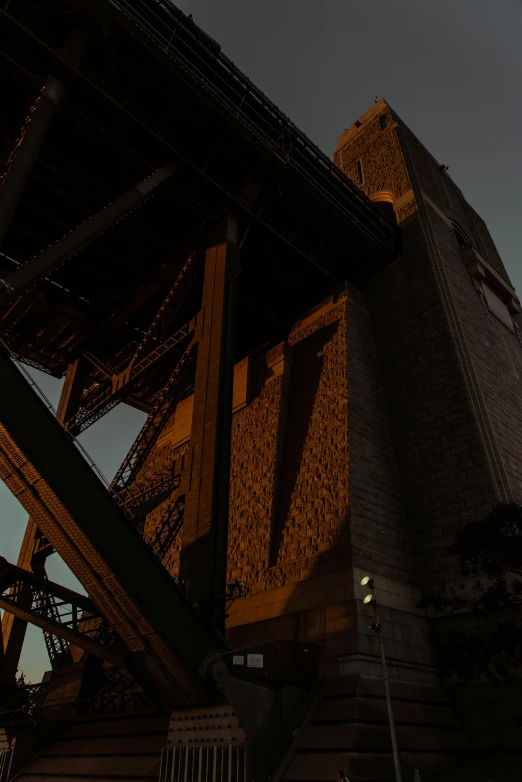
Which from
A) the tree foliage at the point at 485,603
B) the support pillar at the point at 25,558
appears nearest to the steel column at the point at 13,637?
the support pillar at the point at 25,558

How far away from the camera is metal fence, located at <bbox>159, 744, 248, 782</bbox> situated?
10773mm

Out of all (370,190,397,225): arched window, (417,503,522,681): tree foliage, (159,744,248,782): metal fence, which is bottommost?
(159,744,248,782): metal fence

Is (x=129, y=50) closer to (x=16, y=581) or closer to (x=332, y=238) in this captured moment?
(x=332, y=238)

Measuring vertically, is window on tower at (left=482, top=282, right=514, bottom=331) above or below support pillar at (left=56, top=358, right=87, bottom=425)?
above

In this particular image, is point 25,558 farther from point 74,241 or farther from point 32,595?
point 74,241

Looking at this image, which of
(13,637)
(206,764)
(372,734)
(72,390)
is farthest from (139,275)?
(372,734)

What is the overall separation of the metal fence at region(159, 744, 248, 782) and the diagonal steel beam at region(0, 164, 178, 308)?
9983 mm

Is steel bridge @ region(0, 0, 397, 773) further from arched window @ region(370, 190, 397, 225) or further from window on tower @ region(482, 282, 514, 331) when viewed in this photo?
window on tower @ region(482, 282, 514, 331)

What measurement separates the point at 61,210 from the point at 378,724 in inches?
744

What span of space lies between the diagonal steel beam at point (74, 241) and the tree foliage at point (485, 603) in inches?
460

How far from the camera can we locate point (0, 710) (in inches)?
619

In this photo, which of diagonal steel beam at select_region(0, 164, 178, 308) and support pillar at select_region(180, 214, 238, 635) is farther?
diagonal steel beam at select_region(0, 164, 178, 308)

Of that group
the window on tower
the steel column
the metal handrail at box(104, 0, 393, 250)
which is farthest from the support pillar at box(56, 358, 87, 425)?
the window on tower

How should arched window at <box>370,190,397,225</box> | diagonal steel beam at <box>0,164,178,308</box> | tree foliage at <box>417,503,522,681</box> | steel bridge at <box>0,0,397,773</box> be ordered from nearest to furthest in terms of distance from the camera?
steel bridge at <box>0,0,397,773</box> < tree foliage at <box>417,503,522,681</box> < diagonal steel beam at <box>0,164,178,308</box> < arched window at <box>370,190,397,225</box>
